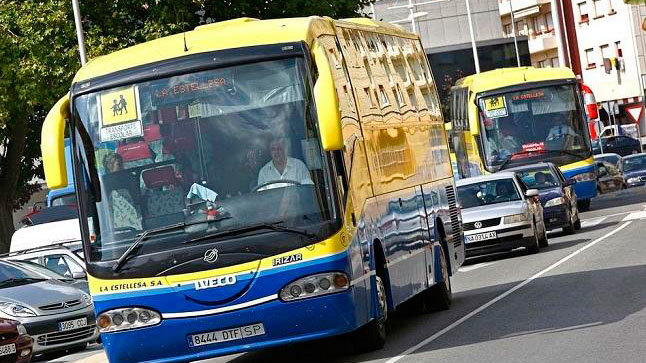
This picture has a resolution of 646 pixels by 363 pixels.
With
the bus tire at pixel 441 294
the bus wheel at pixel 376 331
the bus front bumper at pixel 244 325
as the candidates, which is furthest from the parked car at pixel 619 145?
the bus front bumper at pixel 244 325

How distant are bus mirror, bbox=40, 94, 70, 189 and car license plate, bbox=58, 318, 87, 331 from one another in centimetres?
816

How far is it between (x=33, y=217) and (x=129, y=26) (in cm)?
678

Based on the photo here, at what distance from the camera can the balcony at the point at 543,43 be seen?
355 feet

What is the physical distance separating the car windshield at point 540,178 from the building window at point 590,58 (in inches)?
2446

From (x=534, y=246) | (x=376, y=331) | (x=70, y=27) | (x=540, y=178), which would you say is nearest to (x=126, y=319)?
(x=376, y=331)

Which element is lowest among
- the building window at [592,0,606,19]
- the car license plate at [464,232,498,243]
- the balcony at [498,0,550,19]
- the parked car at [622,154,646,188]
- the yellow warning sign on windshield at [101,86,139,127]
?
the parked car at [622,154,646,188]

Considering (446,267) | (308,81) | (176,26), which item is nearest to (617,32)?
(176,26)

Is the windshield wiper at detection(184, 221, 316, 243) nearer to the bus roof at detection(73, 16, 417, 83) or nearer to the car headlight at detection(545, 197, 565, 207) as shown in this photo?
the bus roof at detection(73, 16, 417, 83)

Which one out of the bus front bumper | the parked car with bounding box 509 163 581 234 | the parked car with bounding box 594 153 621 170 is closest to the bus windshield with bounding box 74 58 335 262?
the bus front bumper

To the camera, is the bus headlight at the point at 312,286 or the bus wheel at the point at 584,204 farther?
the bus wheel at the point at 584,204

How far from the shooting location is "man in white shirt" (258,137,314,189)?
14062mm

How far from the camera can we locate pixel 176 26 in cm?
4181

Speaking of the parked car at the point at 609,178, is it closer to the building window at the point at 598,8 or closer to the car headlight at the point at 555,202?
the car headlight at the point at 555,202

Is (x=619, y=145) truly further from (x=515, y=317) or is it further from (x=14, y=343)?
(x=515, y=317)
